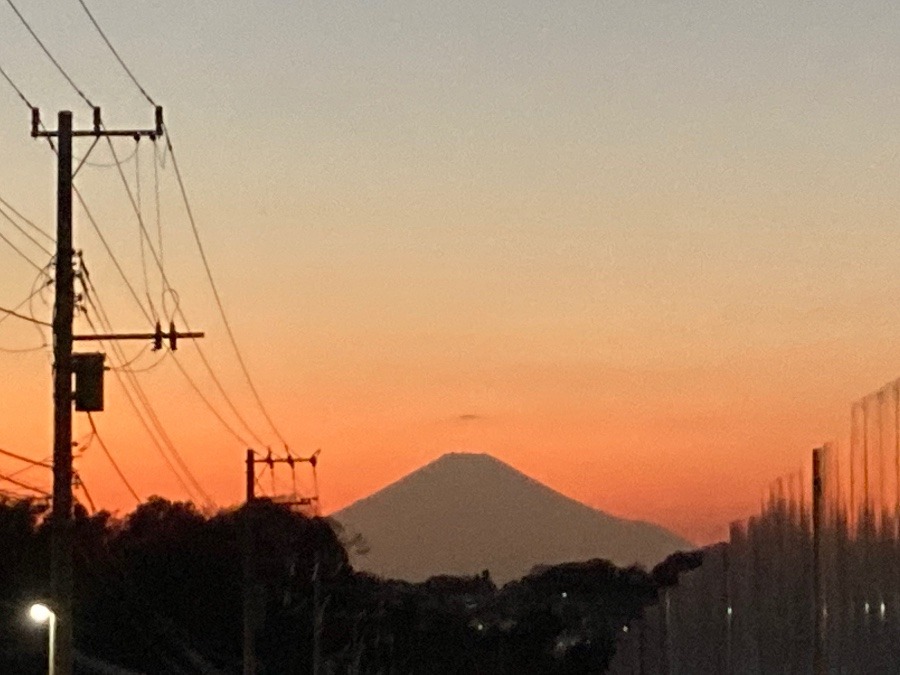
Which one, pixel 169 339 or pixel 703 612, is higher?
pixel 169 339

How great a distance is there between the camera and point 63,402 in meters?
27.2

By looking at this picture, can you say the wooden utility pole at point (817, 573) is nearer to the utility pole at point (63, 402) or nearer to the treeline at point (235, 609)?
the utility pole at point (63, 402)

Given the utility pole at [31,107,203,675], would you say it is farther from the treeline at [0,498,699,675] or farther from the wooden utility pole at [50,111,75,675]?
the treeline at [0,498,699,675]

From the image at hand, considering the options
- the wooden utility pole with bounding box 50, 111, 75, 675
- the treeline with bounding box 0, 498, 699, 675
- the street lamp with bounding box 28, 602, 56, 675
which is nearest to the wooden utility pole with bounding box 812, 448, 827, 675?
the wooden utility pole with bounding box 50, 111, 75, 675

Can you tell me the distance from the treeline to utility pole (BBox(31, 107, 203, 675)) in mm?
21953

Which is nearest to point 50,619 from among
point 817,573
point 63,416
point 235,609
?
point 63,416

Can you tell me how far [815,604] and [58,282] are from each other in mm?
10810

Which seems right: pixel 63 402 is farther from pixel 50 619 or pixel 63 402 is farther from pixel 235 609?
pixel 235 609

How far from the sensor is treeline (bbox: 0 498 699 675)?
252 ft

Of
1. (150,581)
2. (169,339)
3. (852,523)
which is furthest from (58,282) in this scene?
(150,581)

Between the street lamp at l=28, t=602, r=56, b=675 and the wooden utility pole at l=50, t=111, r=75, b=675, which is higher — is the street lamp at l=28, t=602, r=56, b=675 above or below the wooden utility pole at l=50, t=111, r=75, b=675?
below

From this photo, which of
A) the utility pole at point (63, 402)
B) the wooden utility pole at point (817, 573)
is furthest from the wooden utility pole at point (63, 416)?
the wooden utility pole at point (817, 573)

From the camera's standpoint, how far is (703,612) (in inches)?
1492

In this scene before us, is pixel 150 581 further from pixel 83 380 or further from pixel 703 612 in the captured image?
pixel 83 380
